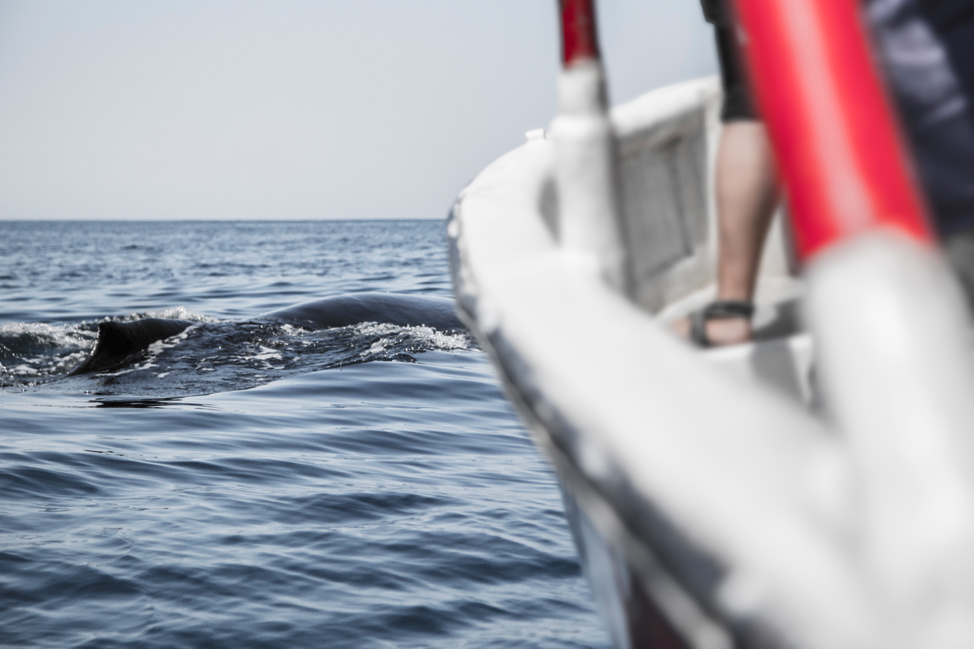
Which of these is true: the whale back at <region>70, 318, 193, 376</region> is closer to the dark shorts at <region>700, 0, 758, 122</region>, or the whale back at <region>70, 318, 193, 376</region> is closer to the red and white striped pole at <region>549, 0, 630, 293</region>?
the dark shorts at <region>700, 0, 758, 122</region>

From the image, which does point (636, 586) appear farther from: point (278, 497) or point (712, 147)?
point (278, 497)

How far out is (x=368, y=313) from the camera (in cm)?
984

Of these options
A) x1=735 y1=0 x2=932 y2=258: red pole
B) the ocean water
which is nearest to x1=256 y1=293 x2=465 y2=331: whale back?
the ocean water

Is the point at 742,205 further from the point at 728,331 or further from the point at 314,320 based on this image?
the point at 314,320

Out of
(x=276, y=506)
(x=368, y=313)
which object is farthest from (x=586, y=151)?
(x=368, y=313)

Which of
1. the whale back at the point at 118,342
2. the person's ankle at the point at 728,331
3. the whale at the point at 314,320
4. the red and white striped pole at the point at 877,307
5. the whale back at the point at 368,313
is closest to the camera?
the red and white striped pole at the point at 877,307

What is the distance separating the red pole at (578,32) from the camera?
1.09 m

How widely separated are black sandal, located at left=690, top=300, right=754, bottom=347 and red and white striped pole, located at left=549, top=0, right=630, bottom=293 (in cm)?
52

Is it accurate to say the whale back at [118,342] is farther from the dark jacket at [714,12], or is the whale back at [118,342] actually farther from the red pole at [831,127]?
the red pole at [831,127]

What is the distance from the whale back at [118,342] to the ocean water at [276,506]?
17 cm

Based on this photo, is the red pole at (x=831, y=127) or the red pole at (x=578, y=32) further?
the red pole at (x=578, y=32)

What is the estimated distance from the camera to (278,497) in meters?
4.49

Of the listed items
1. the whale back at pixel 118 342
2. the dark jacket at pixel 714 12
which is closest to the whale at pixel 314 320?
the whale back at pixel 118 342

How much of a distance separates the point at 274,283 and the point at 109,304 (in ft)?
15.5
